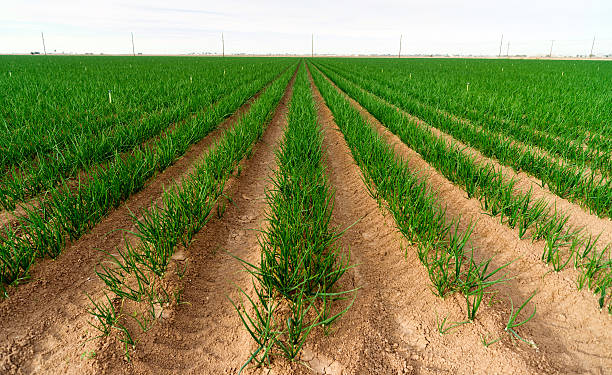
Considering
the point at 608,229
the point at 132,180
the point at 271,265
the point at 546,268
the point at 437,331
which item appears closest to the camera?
the point at 437,331

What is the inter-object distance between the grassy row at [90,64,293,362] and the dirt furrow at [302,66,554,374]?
97 cm

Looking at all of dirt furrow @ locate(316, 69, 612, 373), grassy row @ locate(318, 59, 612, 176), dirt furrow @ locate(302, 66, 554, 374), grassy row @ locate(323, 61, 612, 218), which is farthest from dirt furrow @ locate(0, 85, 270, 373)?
grassy row @ locate(318, 59, 612, 176)

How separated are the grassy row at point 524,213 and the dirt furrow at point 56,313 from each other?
9.25 feet

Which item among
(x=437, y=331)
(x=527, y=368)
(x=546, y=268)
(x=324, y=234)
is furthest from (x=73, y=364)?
(x=546, y=268)

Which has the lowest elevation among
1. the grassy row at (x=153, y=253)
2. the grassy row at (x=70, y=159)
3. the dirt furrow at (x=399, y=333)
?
the dirt furrow at (x=399, y=333)

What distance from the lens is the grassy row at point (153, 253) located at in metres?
1.71

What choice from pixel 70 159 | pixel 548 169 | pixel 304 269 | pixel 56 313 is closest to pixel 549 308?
pixel 304 269

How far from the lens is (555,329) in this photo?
1.70m

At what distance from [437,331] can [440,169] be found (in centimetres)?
257

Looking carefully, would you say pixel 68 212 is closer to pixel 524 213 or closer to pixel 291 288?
pixel 291 288

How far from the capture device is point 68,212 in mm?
2389

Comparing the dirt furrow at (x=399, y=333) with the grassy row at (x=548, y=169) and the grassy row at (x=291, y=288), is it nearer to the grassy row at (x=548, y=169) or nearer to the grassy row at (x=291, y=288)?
the grassy row at (x=291, y=288)

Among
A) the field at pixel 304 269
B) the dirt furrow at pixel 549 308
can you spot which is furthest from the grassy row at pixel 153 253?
the dirt furrow at pixel 549 308

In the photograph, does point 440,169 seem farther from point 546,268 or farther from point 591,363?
point 591,363
